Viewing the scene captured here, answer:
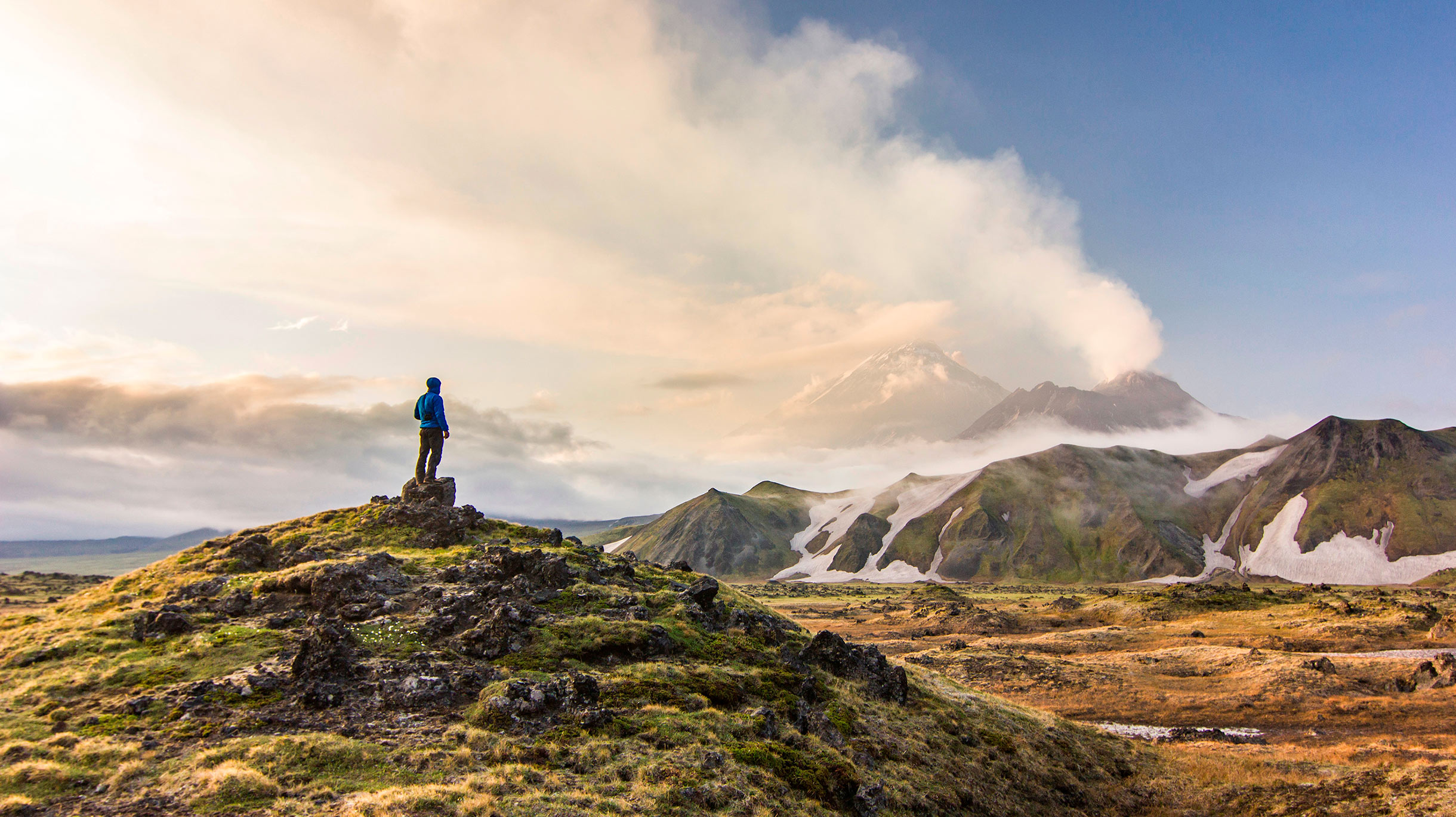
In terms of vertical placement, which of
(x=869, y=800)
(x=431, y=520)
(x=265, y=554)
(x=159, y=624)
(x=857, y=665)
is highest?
(x=431, y=520)

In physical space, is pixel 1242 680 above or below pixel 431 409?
below

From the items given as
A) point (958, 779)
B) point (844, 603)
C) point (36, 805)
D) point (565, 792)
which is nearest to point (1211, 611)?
point (844, 603)

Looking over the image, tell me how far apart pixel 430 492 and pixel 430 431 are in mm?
4522

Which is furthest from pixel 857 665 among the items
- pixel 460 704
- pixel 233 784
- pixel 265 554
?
pixel 265 554

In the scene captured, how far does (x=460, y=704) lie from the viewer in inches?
907

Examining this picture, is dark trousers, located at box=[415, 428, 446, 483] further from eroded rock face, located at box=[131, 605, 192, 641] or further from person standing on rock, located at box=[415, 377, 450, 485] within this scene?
eroded rock face, located at box=[131, 605, 192, 641]

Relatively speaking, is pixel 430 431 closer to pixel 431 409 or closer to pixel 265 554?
pixel 431 409

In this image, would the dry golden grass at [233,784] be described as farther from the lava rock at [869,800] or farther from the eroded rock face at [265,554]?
the lava rock at [869,800]

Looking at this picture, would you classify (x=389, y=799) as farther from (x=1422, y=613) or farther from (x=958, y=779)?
(x=1422, y=613)

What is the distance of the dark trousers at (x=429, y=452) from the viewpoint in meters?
40.0

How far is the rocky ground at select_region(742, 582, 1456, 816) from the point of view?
3331 cm

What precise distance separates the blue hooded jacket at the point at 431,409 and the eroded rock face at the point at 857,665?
25.8m

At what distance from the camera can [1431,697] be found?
55.0 m

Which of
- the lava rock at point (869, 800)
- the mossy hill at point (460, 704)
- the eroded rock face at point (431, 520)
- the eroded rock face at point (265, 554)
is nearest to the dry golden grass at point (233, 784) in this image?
the mossy hill at point (460, 704)
